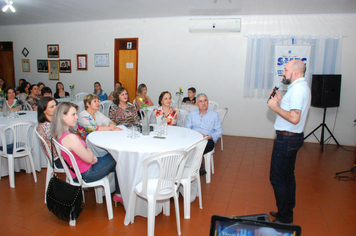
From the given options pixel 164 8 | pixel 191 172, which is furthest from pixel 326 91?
pixel 191 172

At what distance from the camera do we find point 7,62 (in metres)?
8.54

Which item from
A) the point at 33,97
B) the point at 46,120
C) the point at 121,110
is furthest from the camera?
the point at 33,97

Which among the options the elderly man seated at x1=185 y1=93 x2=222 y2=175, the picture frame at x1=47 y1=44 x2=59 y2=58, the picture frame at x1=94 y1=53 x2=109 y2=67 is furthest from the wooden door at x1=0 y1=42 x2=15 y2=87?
the elderly man seated at x1=185 y1=93 x2=222 y2=175

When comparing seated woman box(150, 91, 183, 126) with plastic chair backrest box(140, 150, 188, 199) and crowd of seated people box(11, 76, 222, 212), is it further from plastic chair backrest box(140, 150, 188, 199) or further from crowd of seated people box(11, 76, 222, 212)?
plastic chair backrest box(140, 150, 188, 199)

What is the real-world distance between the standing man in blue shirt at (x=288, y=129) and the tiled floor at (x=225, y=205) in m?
0.41

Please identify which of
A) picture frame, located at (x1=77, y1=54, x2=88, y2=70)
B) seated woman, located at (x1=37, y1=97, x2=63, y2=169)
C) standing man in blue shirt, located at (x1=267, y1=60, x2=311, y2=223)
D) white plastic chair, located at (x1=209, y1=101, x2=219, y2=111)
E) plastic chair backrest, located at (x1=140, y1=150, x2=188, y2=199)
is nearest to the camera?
plastic chair backrest, located at (x1=140, y1=150, x2=188, y2=199)

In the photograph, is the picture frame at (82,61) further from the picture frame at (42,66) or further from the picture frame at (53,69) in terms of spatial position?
the picture frame at (42,66)

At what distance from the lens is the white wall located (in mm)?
5566

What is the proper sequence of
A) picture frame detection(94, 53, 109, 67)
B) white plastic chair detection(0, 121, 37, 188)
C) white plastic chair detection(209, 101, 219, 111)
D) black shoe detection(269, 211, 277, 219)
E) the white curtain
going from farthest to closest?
1. picture frame detection(94, 53, 109, 67)
2. white plastic chair detection(209, 101, 219, 111)
3. the white curtain
4. white plastic chair detection(0, 121, 37, 188)
5. black shoe detection(269, 211, 277, 219)

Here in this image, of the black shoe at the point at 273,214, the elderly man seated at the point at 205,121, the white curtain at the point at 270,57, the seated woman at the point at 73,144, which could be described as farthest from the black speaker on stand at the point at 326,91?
the seated woman at the point at 73,144

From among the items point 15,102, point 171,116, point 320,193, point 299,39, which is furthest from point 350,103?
point 15,102

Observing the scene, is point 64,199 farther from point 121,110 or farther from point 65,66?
point 65,66

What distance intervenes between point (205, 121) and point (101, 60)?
4.86 metres

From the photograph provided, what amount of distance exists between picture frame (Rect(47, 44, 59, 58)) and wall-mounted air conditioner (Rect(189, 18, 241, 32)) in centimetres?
439
